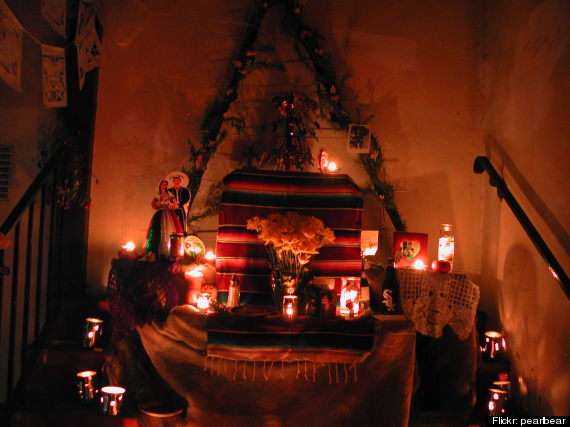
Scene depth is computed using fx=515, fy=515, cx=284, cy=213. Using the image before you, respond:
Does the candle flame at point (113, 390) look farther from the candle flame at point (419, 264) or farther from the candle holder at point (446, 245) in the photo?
the candle holder at point (446, 245)

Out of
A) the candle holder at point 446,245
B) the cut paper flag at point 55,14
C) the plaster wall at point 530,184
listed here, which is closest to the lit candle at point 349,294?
the candle holder at point 446,245

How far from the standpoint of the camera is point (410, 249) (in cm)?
356

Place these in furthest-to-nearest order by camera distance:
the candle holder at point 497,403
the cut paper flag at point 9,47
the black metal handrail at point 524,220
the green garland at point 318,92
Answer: the green garland at point 318,92 < the candle holder at point 497,403 < the black metal handrail at point 524,220 < the cut paper flag at point 9,47

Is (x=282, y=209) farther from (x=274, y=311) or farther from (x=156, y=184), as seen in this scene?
(x=156, y=184)

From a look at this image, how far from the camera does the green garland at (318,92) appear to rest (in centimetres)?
378

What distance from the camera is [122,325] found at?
3.11 meters

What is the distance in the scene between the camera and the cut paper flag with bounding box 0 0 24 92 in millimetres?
2521

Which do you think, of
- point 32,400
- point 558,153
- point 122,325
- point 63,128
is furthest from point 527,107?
point 32,400

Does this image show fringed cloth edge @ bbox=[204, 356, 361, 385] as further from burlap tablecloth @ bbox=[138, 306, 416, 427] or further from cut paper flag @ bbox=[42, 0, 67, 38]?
cut paper flag @ bbox=[42, 0, 67, 38]

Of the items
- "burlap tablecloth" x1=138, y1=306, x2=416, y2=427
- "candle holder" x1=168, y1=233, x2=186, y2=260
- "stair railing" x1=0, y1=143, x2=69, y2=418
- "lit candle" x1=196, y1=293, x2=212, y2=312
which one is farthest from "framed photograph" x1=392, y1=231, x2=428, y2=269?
"stair railing" x1=0, y1=143, x2=69, y2=418

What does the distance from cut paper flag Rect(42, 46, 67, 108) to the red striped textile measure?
115cm

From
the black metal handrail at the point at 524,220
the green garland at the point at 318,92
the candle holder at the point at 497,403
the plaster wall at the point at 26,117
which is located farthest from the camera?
the green garland at the point at 318,92

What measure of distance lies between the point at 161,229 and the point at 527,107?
2501mm

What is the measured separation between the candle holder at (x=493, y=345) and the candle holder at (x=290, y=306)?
53.0 inches
